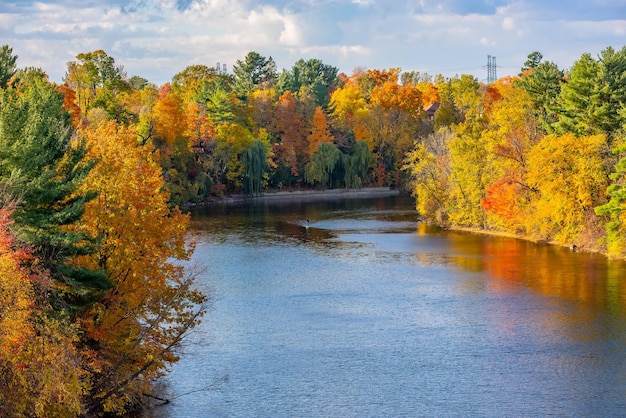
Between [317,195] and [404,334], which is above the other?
[317,195]

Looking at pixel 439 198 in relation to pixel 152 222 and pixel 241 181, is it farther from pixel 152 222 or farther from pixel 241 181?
pixel 152 222

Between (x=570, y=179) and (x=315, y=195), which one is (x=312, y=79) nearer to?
(x=315, y=195)

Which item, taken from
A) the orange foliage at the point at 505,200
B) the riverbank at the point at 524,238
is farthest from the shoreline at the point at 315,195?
the orange foliage at the point at 505,200

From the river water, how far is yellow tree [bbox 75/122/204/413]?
222 centimetres

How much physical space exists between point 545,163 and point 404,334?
25.7 metres

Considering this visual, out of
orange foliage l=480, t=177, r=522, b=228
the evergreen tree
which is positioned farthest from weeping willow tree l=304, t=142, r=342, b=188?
the evergreen tree

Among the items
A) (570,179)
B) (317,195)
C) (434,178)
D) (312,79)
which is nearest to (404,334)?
(570,179)

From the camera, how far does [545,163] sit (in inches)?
2254

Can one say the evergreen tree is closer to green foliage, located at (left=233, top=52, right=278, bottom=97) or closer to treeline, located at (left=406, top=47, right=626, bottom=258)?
treeline, located at (left=406, top=47, right=626, bottom=258)

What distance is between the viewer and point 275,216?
8331 cm

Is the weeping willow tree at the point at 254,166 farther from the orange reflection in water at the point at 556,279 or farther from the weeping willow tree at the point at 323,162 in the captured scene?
the orange reflection in water at the point at 556,279

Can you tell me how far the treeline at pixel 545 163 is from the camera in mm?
55656

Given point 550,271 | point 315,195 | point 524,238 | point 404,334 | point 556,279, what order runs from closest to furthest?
point 404,334 → point 556,279 → point 550,271 → point 524,238 → point 315,195

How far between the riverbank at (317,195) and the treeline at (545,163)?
30.7 meters
